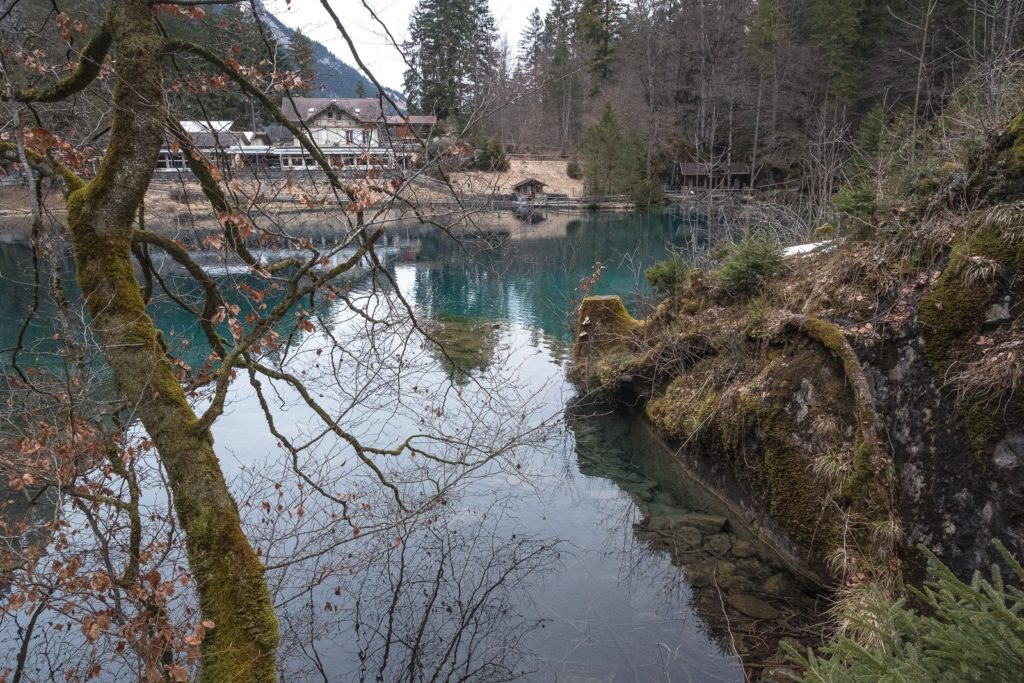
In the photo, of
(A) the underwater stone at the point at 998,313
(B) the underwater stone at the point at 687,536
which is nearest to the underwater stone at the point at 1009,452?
(A) the underwater stone at the point at 998,313

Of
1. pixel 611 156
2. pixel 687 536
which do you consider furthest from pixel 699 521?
pixel 611 156

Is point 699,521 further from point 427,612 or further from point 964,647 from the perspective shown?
point 964,647

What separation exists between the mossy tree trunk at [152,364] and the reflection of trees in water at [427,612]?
2384 millimetres

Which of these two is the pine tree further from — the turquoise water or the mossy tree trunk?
the turquoise water

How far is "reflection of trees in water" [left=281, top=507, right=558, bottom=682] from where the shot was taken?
17.5ft

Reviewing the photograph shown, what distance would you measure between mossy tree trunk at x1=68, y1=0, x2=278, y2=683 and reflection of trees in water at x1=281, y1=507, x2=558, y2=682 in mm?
2384

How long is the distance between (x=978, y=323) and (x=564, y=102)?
44745 millimetres

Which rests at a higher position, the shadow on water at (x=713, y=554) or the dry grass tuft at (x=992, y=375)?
the dry grass tuft at (x=992, y=375)

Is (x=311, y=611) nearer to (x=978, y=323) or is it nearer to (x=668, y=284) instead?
(x=978, y=323)

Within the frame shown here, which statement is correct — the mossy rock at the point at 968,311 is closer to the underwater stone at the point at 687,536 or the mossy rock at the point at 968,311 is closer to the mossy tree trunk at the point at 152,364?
the underwater stone at the point at 687,536

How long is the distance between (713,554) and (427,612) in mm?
2897

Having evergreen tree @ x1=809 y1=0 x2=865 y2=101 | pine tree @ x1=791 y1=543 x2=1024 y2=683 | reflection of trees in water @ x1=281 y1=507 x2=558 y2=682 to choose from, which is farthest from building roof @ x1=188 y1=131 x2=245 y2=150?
evergreen tree @ x1=809 y1=0 x2=865 y2=101

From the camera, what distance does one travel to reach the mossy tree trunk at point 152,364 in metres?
2.83

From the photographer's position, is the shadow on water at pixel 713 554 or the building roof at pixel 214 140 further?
the shadow on water at pixel 713 554
